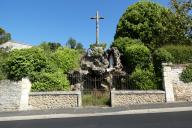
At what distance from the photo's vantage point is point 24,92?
1986 centimetres

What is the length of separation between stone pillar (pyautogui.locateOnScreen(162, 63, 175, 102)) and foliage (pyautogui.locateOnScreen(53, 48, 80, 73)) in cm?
633

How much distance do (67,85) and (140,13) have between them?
8.53 metres

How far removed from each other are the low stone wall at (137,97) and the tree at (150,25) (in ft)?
17.2

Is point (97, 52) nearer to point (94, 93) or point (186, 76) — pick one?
point (94, 93)

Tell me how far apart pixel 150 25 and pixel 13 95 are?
36.6 feet

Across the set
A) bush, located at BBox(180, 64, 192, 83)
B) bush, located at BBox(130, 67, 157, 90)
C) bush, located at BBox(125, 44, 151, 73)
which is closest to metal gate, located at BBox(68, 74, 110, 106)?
bush, located at BBox(130, 67, 157, 90)

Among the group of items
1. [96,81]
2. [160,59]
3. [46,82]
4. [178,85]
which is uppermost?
[160,59]

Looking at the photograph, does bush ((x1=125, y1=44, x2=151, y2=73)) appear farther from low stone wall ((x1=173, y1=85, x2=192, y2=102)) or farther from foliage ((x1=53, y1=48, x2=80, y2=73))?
foliage ((x1=53, y1=48, x2=80, y2=73))

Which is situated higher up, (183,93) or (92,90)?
(92,90)

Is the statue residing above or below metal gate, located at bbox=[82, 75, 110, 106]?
above

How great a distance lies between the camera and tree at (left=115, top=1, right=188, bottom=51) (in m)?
25.2

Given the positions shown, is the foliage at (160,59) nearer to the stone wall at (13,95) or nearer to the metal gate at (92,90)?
the metal gate at (92,90)

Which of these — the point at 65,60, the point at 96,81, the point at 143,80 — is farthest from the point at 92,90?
the point at 65,60

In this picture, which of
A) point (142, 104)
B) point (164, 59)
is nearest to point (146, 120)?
point (142, 104)
